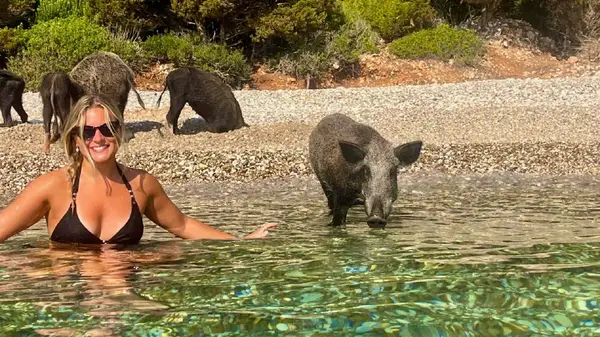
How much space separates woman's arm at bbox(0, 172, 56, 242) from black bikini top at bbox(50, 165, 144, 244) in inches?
6.0

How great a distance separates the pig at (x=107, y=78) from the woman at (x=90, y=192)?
893cm

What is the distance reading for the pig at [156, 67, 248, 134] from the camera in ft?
51.9

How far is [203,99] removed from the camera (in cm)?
1605

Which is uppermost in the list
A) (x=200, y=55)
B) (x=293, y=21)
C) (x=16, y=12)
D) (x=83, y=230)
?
(x=16, y=12)

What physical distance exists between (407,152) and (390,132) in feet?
26.3

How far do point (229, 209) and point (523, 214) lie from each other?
3.06 meters

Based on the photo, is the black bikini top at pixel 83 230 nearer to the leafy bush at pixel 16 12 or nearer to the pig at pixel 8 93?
the pig at pixel 8 93

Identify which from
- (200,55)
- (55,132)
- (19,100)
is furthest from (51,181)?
(200,55)

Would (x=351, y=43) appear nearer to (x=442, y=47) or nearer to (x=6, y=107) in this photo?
(x=442, y=47)

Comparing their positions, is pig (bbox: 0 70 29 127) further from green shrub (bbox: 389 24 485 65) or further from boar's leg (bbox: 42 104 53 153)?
green shrub (bbox: 389 24 485 65)

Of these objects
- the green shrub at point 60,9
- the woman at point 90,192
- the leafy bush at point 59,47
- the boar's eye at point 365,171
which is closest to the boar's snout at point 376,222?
the boar's eye at point 365,171

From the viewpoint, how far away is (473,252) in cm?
600

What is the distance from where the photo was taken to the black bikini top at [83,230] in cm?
575

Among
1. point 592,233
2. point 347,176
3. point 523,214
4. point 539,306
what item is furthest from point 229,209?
point 539,306
